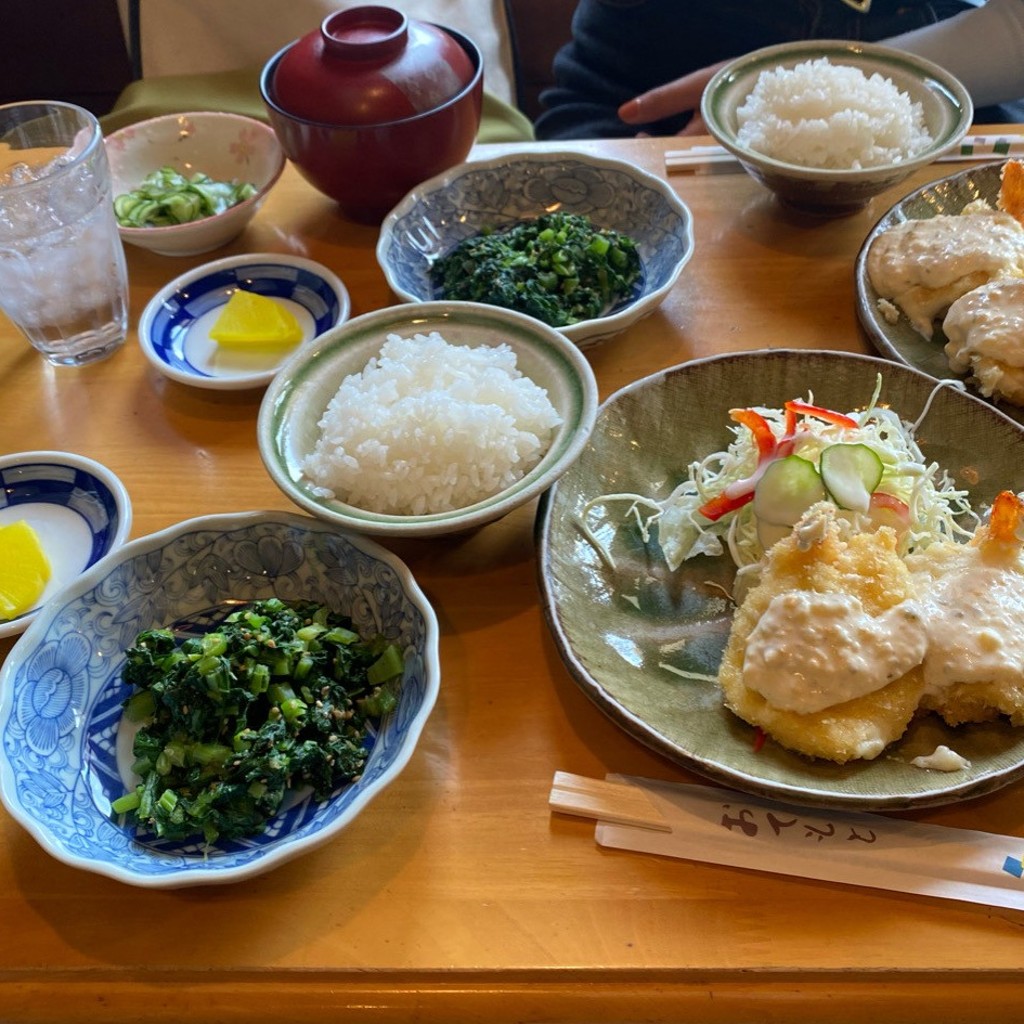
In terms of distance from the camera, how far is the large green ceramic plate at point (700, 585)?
3.85 ft

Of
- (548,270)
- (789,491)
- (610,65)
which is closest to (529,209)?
(548,270)

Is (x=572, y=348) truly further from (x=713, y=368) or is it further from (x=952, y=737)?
(x=952, y=737)

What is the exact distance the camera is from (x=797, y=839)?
1170 mm

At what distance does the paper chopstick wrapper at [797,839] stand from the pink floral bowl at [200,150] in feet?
5.64

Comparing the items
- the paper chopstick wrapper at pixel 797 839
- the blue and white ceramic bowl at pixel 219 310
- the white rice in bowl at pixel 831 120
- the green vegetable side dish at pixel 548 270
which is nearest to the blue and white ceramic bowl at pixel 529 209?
the green vegetable side dish at pixel 548 270

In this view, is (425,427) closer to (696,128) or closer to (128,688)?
(128,688)

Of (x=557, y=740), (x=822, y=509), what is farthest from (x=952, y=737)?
(x=557, y=740)

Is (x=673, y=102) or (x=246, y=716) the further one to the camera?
(x=673, y=102)

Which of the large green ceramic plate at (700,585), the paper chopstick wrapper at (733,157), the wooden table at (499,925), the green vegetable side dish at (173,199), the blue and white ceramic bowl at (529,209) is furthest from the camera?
the paper chopstick wrapper at (733,157)

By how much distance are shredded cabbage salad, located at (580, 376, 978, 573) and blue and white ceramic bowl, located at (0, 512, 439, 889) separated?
1.30ft

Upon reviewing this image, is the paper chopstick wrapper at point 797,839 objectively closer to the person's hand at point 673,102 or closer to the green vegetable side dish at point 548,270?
the green vegetable side dish at point 548,270

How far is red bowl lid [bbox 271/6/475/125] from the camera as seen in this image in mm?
2061

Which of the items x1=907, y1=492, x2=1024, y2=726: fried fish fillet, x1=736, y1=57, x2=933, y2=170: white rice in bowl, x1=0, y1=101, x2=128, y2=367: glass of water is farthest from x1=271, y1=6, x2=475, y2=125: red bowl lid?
x1=907, y1=492, x2=1024, y2=726: fried fish fillet

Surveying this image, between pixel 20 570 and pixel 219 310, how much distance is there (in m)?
0.79
